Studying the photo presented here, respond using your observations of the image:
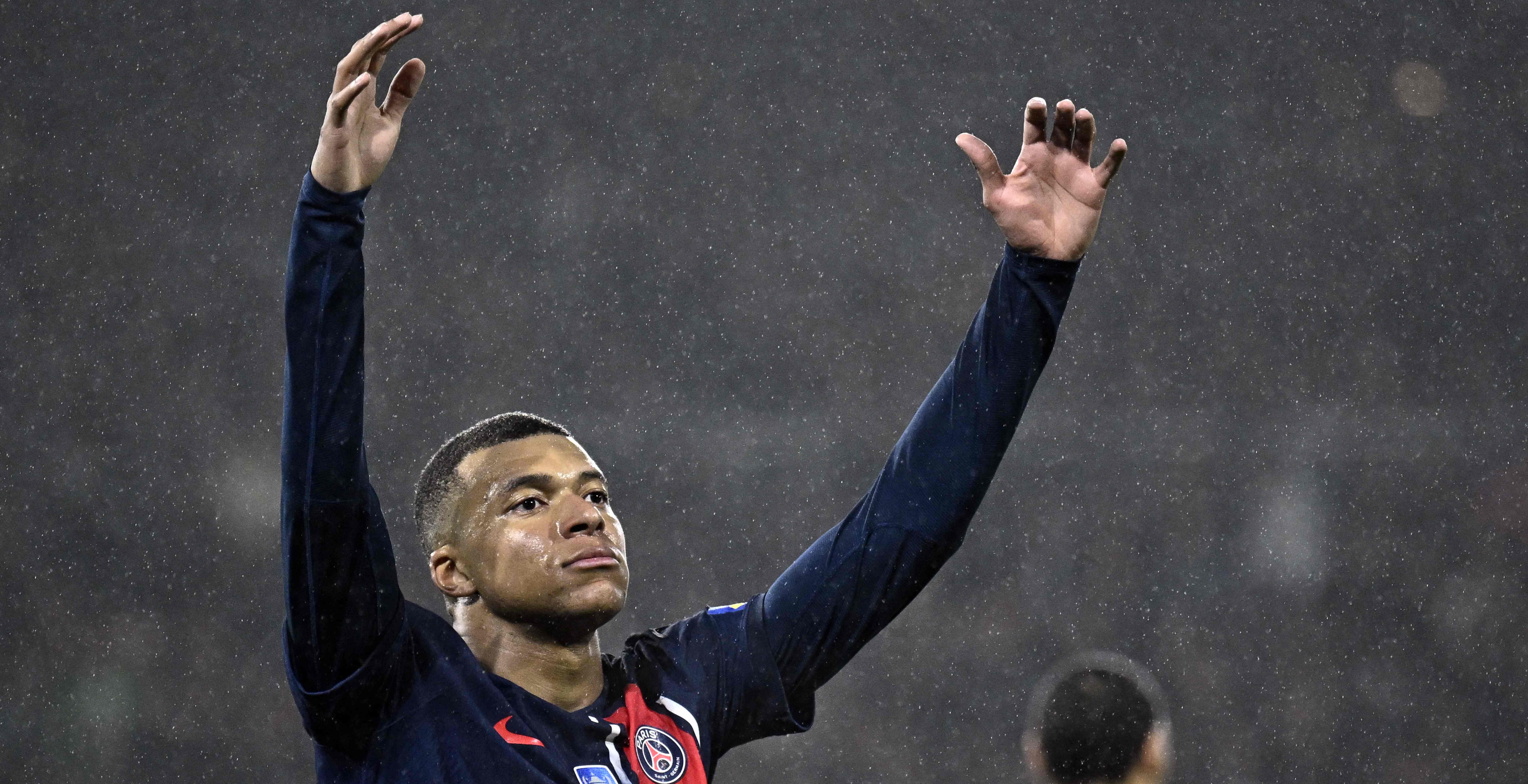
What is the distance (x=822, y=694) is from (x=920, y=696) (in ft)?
1.15

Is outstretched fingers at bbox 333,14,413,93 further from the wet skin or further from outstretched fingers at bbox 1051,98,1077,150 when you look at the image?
outstretched fingers at bbox 1051,98,1077,150

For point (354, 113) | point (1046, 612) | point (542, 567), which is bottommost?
point (1046, 612)

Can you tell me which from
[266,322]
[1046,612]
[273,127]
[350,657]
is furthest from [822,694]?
[350,657]

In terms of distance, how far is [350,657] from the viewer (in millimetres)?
1923

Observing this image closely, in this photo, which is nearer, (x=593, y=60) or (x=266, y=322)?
(x=266, y=322)

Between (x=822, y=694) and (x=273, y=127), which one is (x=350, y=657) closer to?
(x=822, y=694)

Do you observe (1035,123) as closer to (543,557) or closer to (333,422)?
(543,557)

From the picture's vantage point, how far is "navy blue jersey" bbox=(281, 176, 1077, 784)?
6.01ft

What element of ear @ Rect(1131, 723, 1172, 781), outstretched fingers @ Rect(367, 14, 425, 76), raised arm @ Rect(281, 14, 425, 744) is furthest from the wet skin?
ear @ Rect(1131, 723, 1172, 781)

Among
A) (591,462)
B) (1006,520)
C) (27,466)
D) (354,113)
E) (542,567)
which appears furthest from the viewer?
(1006,520)

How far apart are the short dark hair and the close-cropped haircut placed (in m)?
1.00

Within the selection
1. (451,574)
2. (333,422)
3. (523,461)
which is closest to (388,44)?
(333,422)

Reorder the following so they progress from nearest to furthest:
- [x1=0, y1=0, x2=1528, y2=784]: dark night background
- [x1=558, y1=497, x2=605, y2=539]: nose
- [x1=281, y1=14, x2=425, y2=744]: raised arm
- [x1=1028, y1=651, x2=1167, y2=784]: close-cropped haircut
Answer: [x1=281, y1=14, x2=425, y2=744]: raised arm
[x1=558, y1=497, x2=605, y2=539]: nose
[x1=1028, y1=651, x2=1167, y2=784]: close-cropped haircut
[x1=0, y1=0, x2=1528, y2=784]: dark night background

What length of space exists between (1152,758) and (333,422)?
1525 millimetres
